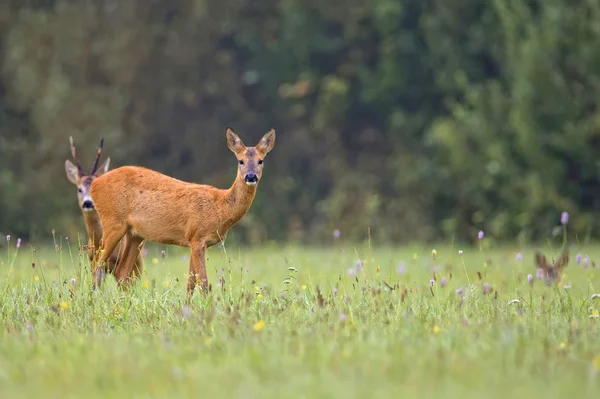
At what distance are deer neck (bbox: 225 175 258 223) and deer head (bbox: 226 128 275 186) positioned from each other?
80 millimetres

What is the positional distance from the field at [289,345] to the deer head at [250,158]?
1020mm

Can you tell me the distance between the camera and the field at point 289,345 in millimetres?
6078

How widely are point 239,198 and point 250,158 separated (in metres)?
0.35

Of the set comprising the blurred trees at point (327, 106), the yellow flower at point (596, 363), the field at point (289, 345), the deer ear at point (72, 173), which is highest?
the blurred trees at point (327, 106)

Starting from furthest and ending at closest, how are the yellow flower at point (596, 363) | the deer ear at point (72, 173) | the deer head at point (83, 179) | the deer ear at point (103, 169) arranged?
the deer ear at point (72, 173) < the deer ear at point (103, 169) < the deer head at point (83, 179) < the yellow flower at point (596, 363)

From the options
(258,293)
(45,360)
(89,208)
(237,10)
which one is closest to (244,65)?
(237,10)

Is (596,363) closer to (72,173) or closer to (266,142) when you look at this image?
(266,142)

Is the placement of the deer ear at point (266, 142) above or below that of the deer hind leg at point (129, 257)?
above

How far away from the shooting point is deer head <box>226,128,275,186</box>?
10.5 meters

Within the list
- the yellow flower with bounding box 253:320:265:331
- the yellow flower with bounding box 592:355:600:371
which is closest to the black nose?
the yellow flower with bounding box 253:320:265:331

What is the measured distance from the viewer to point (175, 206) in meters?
10.8

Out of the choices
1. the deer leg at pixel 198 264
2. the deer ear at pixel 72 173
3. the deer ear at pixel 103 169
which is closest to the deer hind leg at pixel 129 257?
the deer leg at pixel 198 264

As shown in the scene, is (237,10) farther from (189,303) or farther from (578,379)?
(578,379)

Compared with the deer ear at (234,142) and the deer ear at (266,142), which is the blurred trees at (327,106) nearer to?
the deer ear at (266,142)
